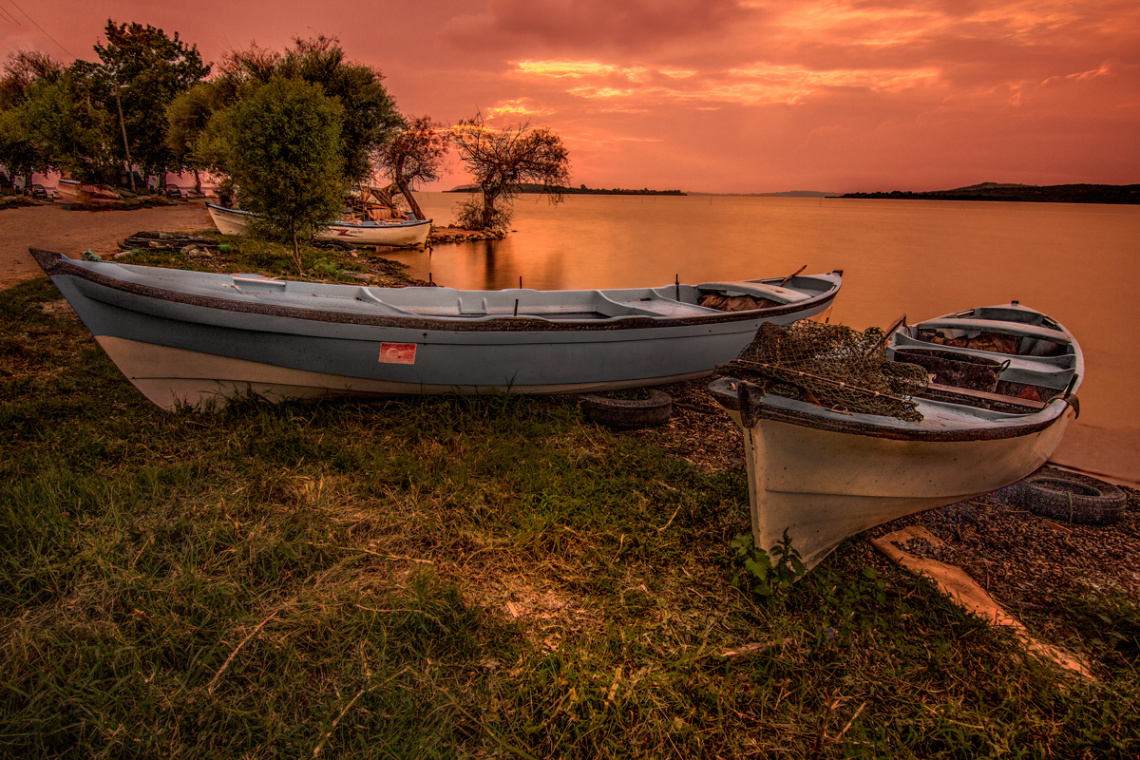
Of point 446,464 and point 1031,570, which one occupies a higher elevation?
point 446,464

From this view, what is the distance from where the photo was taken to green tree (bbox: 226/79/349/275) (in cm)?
955

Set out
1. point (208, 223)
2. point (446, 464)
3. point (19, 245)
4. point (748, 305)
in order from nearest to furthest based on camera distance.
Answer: point (446, 464) < point (748, 305) < point (19, 245) < point (208, 223)

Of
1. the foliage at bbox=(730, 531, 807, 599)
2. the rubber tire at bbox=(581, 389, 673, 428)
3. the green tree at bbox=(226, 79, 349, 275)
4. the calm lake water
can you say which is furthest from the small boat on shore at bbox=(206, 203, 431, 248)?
the foliage at bbox=(730, 531, 807, 599)

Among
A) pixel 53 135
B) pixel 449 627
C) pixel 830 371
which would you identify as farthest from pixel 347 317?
pixel 53 135

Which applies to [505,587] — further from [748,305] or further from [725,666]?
[748,305]

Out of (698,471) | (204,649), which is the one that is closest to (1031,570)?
(698,471)

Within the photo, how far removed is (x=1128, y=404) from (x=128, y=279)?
15.2 m

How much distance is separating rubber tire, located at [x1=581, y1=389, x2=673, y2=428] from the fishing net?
2.19 m

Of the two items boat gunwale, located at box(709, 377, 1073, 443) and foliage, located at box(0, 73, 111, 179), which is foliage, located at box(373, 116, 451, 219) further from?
boat gunwale, located at box(709, 377, 1073, 443)

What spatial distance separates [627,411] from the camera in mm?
5965

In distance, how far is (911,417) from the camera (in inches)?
136

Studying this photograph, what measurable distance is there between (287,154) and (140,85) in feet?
141

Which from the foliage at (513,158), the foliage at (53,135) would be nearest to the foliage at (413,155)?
the foliage at (513,158)

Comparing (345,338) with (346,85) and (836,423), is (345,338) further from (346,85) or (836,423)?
(346,85)
